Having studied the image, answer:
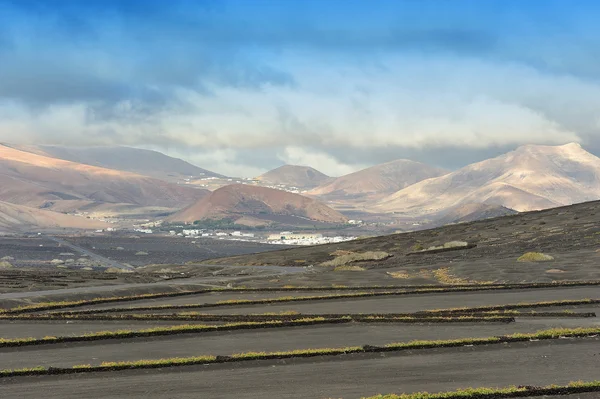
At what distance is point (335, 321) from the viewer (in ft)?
154

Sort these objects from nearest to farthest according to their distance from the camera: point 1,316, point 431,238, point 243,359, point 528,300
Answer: point 243,359, point 1,316, point 528,300, point 431,238

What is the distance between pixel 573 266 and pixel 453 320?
125 ft

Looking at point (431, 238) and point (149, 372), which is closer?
point (149, 372)

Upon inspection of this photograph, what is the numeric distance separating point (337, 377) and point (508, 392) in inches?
283

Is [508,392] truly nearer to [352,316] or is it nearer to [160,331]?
[160,331]

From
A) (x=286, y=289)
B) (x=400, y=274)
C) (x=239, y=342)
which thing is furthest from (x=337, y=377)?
(x=400, y=274)

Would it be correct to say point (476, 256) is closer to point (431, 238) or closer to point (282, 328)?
point (431, 238)

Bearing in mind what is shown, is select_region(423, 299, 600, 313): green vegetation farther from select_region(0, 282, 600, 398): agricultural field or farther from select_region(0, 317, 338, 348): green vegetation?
select_region(0, 317, 338, 348): green vegetation

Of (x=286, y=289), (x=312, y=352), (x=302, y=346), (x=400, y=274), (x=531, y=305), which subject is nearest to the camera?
(x=312, y=352)

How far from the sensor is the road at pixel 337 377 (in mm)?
29203

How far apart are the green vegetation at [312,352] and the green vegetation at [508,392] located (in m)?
9.04

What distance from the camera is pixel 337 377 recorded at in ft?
104

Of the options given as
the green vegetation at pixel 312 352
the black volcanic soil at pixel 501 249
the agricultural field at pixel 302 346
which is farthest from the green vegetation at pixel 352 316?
the black volcanic soil at pixel 501 249

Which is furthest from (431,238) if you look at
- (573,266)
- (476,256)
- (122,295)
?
(122,295)
